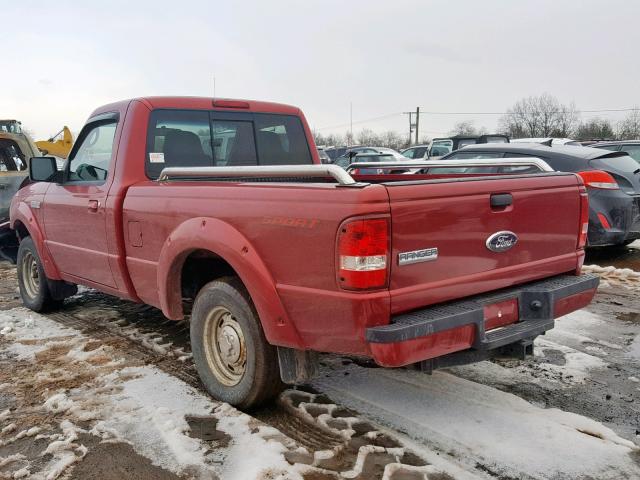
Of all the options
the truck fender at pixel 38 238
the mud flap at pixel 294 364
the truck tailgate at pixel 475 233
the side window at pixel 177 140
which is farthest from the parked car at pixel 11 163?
the truck tailgate at pixel 475 233

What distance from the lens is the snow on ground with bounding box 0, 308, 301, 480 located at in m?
2.88

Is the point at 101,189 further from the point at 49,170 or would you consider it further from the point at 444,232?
the point at 444,232

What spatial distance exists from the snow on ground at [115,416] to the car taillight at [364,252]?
1.04 meters

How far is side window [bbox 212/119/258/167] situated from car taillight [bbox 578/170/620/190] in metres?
4.69

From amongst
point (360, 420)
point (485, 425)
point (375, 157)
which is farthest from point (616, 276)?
point (375, 157)

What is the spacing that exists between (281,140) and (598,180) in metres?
4.55

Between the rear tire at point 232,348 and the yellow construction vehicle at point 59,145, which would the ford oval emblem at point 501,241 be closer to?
the rear tire at point 232,348

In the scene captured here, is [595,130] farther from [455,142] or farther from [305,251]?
[305,251]

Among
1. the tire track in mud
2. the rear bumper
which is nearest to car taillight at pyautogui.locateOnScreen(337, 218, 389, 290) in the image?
the rear bumper

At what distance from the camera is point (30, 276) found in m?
5.98

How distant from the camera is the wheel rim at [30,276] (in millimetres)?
5891

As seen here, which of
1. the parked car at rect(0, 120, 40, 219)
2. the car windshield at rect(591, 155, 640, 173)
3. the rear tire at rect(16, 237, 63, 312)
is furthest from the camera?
the parked car at rect(0, 120, 40, 219)

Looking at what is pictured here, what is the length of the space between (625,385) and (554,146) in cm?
494

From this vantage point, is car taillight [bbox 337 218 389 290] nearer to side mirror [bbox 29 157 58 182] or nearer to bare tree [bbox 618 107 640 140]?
side mirror [bbox 29 157 58 182]
